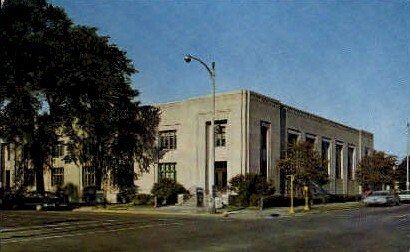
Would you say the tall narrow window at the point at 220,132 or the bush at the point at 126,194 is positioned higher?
the tall narrow window at the point at 220,132

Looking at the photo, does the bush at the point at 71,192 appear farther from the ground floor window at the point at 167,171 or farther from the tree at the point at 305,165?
the tree at the point at 305,165

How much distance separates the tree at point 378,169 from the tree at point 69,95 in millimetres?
27715

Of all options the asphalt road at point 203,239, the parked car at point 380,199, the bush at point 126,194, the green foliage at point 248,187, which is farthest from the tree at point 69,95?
the asphalt road at point 203,239

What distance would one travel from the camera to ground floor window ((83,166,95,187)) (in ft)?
182

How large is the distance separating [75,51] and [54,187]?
19576 millimetres

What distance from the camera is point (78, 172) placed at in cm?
5694

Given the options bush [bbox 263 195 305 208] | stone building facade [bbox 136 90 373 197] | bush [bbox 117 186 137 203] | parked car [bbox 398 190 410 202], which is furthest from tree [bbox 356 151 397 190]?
bush [bbox 117 186 137 203]

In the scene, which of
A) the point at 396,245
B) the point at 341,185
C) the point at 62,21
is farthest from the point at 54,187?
the point at 396,245

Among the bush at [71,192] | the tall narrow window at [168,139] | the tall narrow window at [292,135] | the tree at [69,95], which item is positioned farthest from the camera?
the bush at [71,192]

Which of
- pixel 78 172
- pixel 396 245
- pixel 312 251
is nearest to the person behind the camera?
pixel 312 251

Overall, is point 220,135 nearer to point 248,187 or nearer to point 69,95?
point 248,187

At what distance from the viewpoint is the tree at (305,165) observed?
4153cm

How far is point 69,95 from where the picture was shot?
47.2m

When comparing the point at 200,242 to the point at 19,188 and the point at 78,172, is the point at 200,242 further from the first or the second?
the point at 19,188
